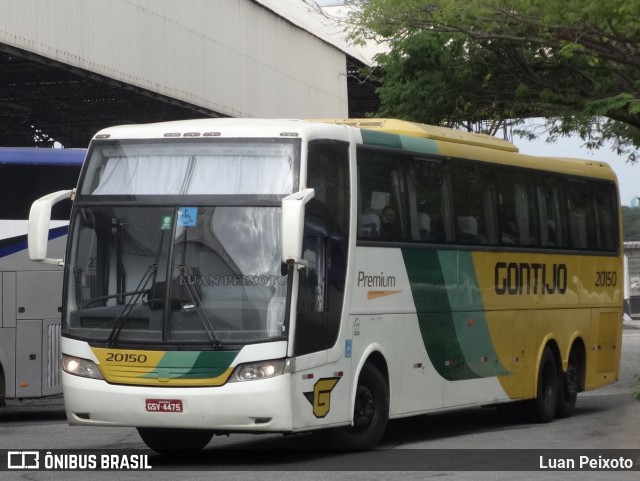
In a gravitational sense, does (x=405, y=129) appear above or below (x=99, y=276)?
above

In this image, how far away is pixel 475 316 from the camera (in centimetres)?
1539

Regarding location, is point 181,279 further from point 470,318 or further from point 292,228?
point 470,318

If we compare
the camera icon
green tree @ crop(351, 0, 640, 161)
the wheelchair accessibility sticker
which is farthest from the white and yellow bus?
green tree @ crop(351, 0, 640, 161)

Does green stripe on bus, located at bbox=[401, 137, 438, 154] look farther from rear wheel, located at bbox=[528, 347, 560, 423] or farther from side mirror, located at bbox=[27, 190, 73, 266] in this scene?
side mirror, located at bbox=[27, 190, 73, 266]

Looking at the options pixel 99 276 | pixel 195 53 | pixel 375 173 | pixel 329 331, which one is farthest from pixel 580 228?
pixel 195 53

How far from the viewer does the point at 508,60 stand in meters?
23.1

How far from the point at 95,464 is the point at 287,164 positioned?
3177mm

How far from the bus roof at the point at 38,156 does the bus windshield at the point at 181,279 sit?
22.9ft

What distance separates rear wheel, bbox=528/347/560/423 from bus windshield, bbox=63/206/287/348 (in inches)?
250

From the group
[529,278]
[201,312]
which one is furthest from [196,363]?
[529,278]

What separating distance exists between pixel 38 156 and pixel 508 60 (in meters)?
8.53

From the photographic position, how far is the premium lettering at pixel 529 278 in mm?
16047

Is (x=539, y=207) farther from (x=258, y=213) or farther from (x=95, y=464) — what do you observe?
(x=95, y=464)

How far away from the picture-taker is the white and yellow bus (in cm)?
1155
